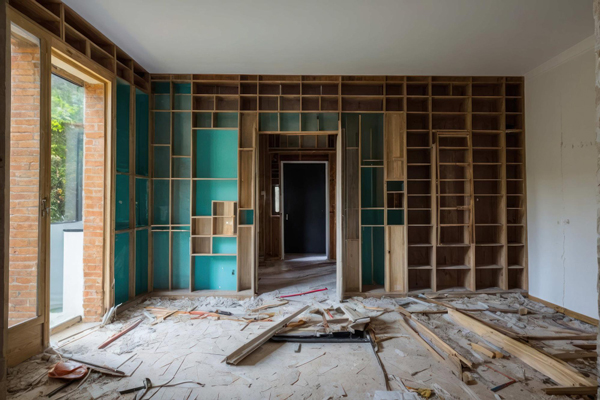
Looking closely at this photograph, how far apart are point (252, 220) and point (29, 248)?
2854 millimetres

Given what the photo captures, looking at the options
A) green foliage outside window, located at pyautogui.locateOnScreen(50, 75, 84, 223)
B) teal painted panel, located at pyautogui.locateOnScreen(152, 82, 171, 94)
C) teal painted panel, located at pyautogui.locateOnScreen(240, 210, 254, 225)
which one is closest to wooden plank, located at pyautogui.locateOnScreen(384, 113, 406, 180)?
teal painted panel, located at pyautogui.locateOnScreen(240, 210, 254, 225)

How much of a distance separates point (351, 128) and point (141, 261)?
13.4ft

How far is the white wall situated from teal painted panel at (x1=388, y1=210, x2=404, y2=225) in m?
2.10

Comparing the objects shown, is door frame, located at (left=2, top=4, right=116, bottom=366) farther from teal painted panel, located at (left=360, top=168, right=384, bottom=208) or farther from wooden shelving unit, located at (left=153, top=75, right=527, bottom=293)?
teal painted panel, located at (left=360, top=168, right=384, bottom=208)

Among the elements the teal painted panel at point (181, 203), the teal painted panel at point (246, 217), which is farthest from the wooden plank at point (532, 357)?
the teal painted panel at point (181, 203)

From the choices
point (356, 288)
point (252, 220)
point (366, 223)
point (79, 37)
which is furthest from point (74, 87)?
point (356, 288)

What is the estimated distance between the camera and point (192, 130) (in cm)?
512

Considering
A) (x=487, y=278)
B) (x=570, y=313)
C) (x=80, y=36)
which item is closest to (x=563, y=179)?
(x=570, y=313)

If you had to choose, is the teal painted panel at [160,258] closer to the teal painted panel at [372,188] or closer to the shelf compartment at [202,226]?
the shelf compartment at [202,226]

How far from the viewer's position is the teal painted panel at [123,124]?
14.4 feet

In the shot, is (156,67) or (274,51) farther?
(156,67)

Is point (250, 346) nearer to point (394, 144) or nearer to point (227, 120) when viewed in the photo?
point (227, 120)

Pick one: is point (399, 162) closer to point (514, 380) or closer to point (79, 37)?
point (514, 380)

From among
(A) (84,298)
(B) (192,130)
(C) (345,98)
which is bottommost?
(A) (84,298)
